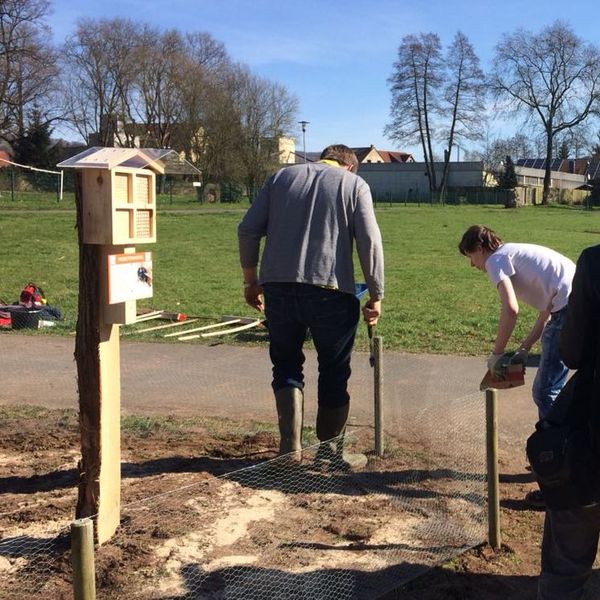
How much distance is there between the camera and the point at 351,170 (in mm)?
4391

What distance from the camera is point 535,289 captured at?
13.7ft

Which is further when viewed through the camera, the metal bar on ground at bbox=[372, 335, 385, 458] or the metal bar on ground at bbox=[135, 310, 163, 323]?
the metal bar on ground at bbox=[135, 310, 163, 323]

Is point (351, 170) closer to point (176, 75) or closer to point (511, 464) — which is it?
point (511, 464)

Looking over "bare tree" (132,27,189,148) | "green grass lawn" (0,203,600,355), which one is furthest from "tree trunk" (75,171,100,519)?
"bare tree" (132,27,189,148)

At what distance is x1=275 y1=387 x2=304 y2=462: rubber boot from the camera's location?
4.28 metres

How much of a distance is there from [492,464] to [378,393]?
3.85ft

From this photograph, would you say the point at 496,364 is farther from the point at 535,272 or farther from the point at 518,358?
the point at 535,272

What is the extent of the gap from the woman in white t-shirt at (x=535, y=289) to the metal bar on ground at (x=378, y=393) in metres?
0.68

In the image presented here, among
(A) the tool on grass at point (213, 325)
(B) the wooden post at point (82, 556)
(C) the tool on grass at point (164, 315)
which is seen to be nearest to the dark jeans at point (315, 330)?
(B) the wooden post at point (82, 556)

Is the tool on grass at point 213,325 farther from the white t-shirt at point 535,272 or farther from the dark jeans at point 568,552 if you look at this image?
the dark jeans at point 568,552

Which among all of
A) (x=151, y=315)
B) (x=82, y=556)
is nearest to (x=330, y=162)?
(x=82, y=556)

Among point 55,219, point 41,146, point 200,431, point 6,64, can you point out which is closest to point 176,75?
point 41,146

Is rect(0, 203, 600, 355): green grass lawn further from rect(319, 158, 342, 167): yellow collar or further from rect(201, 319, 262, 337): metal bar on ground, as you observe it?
rect(319, 158, 342, 167): yellow collar

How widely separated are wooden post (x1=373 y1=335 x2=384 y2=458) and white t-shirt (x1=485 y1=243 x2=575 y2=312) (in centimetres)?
81
